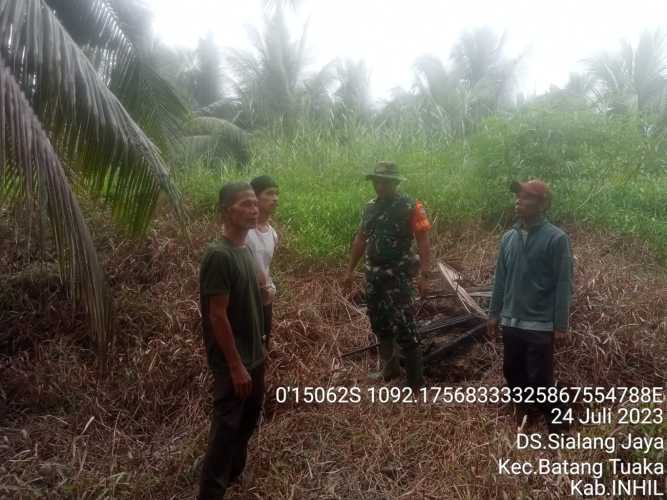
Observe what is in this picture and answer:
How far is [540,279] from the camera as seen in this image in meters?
2.96

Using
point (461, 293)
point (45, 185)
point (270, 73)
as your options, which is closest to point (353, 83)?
point (270, 73)

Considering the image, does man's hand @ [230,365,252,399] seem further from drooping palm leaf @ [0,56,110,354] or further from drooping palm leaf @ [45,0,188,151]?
drooping palm leaf @ [45,0,188,151]

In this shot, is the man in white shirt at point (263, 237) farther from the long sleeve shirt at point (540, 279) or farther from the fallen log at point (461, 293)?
the fallen log at point (461, 293)

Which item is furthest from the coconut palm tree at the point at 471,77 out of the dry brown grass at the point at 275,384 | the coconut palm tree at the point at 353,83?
the dry brown grass at the point at 275,384

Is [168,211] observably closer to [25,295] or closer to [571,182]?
[25,295]

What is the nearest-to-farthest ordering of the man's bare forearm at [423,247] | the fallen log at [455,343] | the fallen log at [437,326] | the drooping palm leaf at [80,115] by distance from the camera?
the drooping palm leaf at [80,115] < the man's bare forearm at [423,247] < the fallen log at [455,343] < the fallen log at [437,326]

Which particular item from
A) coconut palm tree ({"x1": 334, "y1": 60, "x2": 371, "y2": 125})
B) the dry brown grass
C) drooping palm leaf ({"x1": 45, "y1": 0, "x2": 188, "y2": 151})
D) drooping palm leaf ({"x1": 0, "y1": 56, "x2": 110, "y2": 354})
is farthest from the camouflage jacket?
coconut palm tree ({"x1": 334, "y1": 60, "x2": 371, "y2": 125})

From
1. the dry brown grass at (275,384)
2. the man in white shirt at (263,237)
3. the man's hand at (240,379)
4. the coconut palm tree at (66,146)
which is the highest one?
the coconut palm tree at (66,146)

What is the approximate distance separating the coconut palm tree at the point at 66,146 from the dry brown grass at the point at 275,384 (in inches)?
32.8

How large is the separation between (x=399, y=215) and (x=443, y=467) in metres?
1.67

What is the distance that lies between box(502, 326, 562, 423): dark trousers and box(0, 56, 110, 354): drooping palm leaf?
2.45 m

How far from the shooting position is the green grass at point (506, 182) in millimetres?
6117

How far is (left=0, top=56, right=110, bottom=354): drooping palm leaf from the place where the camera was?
2.37 metres

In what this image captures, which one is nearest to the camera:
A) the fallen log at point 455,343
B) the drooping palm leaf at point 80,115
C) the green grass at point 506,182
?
the drooping palm leaf at point 80,115
